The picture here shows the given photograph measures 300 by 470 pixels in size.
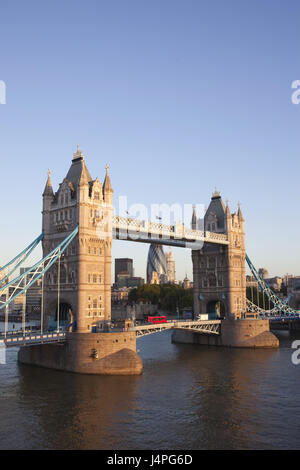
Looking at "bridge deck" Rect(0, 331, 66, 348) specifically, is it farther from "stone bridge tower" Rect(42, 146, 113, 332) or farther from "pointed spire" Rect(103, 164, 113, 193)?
"pointed spire" Rect(103, 164, 113, 193)

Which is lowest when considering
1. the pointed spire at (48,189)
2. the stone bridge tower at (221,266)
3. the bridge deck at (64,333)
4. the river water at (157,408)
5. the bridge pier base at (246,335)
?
the river water at (157,408)

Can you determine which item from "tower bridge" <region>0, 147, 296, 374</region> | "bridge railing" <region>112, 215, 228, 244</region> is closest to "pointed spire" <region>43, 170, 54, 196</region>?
"tower bridge" <region>0, 147, 296, 374</region>

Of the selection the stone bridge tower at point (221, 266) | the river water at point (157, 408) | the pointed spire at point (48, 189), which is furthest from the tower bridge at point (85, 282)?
the stone bridge tower at point (221, 266)

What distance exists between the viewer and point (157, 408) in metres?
41.3

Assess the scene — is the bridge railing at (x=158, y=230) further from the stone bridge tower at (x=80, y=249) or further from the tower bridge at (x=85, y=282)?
the stone bridge tower at (x=80, y=249)

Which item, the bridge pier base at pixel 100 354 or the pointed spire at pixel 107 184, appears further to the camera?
the pointed spire at pixel 107 184

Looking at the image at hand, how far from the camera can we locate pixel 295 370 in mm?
59719

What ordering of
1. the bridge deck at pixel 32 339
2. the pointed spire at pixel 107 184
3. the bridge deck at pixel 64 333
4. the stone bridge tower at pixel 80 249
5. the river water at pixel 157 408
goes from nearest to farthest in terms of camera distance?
1. the river water at pixel 157 408
2. the bridge deck at pixel 32 339
3. the bridge deck at pixel 64 333
4. the stone bridge tower at pixel 80 249
5. the pointed spire at pixel 107 184

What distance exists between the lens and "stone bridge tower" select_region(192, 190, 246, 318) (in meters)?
89.6

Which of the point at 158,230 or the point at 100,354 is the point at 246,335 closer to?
the point at 158,230

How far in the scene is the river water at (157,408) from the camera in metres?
33.2

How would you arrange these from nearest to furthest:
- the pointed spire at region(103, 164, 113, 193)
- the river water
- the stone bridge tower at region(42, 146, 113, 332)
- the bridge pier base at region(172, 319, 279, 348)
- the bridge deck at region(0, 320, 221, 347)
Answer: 1. the river water
2. the bridge deck at region(0, 320, 221, 347)
3. the stone bridge tower at region(42, 146, 113, 332)
4. the pointed spire at region(103, 164, 113, 193)
5. the bridge pier base at region(172, 319, 279, 348)

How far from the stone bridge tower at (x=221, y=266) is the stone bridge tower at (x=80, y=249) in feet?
108

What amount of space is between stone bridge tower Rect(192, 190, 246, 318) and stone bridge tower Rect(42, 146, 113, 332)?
108 feet
